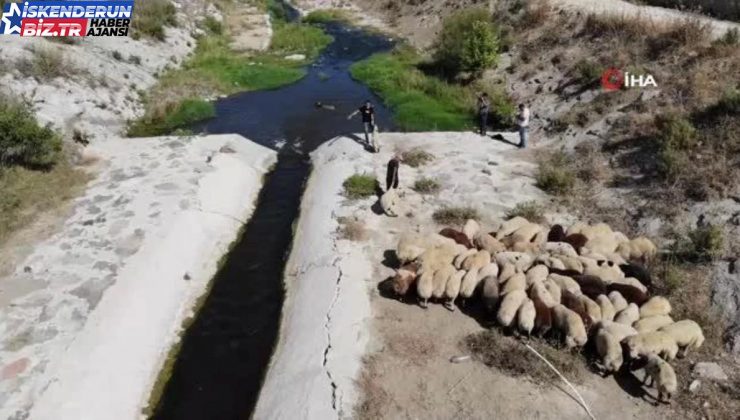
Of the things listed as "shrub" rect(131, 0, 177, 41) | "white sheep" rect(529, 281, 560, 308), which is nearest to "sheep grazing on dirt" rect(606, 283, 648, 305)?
"white sheep" rect(529, 281, 560, 308)

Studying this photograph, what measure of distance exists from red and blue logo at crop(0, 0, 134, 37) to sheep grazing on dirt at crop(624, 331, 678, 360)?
33.5 m

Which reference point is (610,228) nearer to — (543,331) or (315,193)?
(543,331)

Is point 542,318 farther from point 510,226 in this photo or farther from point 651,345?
point 510,226

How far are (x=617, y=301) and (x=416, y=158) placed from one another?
1135 cm

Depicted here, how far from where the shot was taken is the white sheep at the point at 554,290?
14.8 m

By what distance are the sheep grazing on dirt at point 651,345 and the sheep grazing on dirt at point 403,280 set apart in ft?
17.7

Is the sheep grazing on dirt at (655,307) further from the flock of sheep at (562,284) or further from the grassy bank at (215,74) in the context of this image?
the grassy bank at (215,74)

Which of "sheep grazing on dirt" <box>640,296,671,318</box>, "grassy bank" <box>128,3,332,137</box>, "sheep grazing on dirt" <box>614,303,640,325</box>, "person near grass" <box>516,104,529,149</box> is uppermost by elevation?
"person near grass" <box>516,104,529,149</box>

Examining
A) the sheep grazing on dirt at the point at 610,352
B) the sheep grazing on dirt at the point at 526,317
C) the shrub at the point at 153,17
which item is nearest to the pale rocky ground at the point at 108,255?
the shrub at the point at 153,17

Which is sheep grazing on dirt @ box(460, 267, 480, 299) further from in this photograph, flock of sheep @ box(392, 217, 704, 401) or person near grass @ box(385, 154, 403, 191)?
person near grass @ box(385, 154, 403, 191)

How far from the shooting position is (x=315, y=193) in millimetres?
22797

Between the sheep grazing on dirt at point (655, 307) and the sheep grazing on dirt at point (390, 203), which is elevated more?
the sheep grazing on dirt at point (655, 307)

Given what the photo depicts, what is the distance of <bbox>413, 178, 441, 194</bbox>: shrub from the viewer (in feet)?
72.0

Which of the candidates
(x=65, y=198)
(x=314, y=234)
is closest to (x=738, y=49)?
(x=314, y=234)
